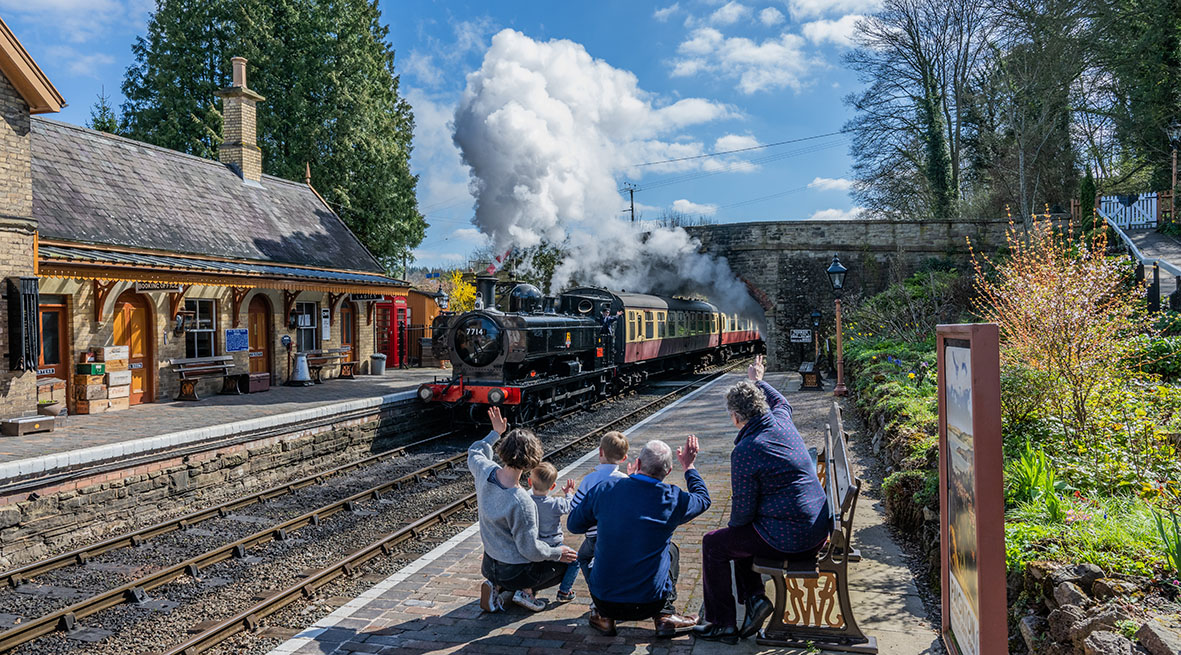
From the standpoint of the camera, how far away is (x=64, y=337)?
12844 mm

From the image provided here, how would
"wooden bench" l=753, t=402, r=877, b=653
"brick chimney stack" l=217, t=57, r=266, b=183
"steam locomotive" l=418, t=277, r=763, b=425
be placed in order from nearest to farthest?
"wooden bench" l=753, t=402, r=877, b=653 → "steam locomotive" l=418, t=277, r=763, b=425 → "brick chimney stack" l=217, t=57, r=266, b=183

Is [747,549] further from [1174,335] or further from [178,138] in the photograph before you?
[178,138]

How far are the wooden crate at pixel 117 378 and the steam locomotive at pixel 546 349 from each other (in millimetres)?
5167

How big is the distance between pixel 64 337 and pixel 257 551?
791 cm

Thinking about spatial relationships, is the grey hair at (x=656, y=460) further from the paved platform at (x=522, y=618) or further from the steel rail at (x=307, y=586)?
the steel rail at (x=307, y=586)

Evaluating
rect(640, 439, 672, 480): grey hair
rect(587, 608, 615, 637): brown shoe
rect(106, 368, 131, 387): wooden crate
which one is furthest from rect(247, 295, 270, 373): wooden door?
rect(640, 439, 672, 480): grey hair

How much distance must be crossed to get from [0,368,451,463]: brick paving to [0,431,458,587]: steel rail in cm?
183

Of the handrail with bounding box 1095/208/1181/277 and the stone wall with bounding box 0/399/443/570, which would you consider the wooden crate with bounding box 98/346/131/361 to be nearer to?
the stone wall with bounding box 0/399/443/570

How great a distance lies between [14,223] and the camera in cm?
1120

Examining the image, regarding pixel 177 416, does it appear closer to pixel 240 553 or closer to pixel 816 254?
pixel 240 553

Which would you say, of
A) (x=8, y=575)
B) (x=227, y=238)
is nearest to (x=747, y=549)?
(x=8, y=575)

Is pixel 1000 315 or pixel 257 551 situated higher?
pixel 1000 315

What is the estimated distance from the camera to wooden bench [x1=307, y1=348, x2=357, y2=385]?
1841cm

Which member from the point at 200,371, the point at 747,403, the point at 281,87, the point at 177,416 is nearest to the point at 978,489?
the point at 747,403
